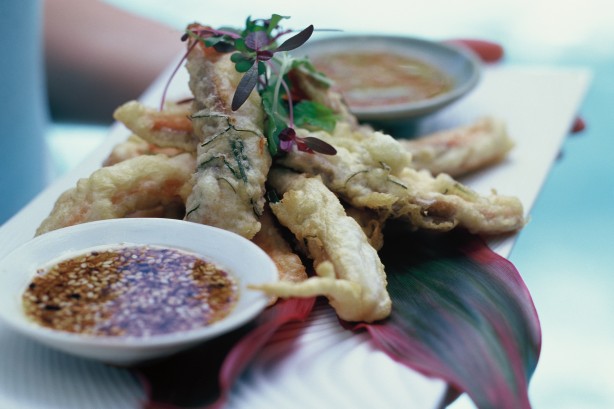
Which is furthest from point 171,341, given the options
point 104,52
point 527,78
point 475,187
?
point 104,52

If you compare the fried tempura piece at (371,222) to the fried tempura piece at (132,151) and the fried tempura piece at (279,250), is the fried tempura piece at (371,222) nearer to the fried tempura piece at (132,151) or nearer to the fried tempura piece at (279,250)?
the fried tempura piece at (279,250)

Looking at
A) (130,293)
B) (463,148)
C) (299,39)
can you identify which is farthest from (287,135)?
(463,148)

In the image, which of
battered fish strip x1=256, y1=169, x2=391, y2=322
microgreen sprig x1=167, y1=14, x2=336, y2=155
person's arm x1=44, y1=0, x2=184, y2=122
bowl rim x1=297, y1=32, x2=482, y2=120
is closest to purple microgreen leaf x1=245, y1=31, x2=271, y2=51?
microgreen sprig x1=167, y1=14, x2=336, y2=155

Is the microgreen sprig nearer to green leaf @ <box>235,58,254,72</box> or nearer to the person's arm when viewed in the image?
green leaf @ <box>235,58,254,72</box>

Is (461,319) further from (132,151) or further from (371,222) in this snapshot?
(132,151)

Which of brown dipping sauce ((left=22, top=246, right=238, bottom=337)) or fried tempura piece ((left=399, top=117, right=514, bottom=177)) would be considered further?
fried tempura piece ((left=399, top=117, right=514, bottom=177))

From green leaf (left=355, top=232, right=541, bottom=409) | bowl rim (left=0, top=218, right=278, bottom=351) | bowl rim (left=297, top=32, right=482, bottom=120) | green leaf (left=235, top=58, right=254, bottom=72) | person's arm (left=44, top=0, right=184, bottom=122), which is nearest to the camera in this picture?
bowl rim (left=0, top=218, right=278, bottom=351)

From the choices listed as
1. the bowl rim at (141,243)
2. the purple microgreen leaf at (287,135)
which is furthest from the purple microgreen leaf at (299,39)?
the bowl rim at (141,243)
